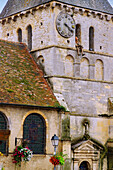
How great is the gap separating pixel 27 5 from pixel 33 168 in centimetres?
1342

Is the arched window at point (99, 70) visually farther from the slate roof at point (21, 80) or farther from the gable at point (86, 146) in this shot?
the gable at point (86, 146)

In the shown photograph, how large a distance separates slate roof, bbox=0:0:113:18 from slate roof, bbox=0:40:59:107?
333cm

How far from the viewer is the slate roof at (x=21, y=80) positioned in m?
33.2

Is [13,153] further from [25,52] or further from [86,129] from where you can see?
[25,52]

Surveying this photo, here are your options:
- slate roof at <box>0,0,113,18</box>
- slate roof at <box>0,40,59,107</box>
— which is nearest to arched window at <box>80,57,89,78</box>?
slate roof at <box>0,40,59,107</box>

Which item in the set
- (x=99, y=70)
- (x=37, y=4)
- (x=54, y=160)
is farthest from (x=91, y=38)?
(x=54, y=160)

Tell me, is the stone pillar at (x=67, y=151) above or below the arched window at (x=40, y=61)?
below

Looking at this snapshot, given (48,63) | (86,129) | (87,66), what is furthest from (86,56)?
(86,129)

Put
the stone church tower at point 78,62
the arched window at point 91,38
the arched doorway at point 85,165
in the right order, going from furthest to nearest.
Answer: the arched window at point 91,38 → the stone church tower at point 78,62 → the arched doorway at point 85,165

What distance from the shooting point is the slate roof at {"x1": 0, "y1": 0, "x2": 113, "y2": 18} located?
38.4 meters

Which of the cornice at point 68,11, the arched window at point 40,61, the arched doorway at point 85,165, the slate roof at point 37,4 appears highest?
the slate roof at point 37,4

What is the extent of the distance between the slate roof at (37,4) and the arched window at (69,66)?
164 inches

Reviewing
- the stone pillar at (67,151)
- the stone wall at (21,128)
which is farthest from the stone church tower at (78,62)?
the stone wall at (21,128)

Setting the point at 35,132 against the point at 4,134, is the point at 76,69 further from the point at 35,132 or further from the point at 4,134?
the point at 4,134
